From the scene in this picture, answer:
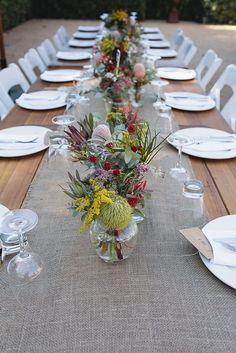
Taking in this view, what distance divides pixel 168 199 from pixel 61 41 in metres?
4.14

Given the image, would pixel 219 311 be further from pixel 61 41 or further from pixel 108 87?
pixel 61 41

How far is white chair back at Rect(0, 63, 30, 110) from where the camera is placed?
7.78ft

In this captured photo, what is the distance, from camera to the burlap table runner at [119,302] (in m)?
0.73

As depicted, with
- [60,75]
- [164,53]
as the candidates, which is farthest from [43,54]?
[164,53]

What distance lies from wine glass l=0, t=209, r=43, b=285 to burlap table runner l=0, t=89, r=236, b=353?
20 millimetres

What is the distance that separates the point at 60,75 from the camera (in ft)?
8.97

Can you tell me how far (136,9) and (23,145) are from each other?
39.1 ft

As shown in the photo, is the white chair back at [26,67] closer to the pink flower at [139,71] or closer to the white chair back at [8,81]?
the white chair back at [8,81]

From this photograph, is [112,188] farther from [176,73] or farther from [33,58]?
[33,58]

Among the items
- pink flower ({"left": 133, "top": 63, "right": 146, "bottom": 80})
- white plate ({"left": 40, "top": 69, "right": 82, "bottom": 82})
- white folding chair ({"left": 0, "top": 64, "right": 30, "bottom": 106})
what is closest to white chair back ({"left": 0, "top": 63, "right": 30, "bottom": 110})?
white folding chair ({"left": 0, "top": 64, "right": 30, "bottom": 106})

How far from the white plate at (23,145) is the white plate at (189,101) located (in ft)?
2.60

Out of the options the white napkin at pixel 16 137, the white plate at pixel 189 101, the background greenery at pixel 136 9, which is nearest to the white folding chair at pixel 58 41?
the white plate at pixel 189 101

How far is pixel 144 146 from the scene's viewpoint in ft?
3.15

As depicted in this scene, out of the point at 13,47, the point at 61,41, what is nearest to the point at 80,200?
the point at 61,41
